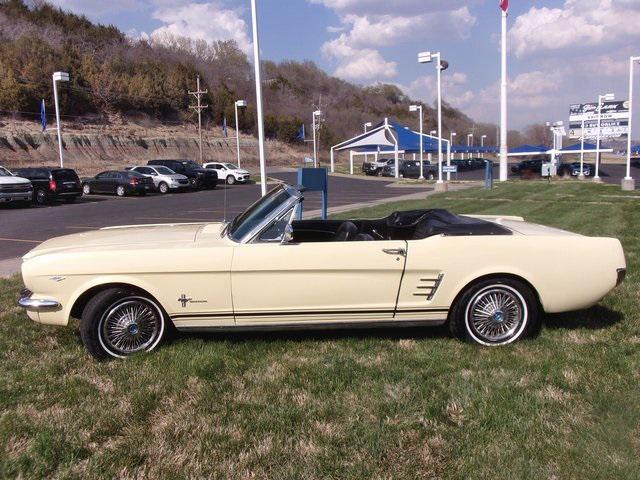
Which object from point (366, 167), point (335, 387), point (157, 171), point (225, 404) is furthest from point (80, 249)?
point (366, 167)

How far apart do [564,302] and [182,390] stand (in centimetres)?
298

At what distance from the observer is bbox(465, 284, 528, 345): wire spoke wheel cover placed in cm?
465

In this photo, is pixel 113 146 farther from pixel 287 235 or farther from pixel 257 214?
pixel 287 235

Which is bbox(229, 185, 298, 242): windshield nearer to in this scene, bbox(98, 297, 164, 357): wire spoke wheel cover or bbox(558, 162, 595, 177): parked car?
bbox(98, 297, 164, 357): wire spoke wheel cover

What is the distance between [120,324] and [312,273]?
151 cm

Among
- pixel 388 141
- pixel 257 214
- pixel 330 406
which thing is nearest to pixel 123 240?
pixel 257 214

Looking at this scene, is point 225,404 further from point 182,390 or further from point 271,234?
point 271,234

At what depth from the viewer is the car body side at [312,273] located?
4465mm

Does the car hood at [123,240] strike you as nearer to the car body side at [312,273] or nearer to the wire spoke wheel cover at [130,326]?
the car body side at [312,273]

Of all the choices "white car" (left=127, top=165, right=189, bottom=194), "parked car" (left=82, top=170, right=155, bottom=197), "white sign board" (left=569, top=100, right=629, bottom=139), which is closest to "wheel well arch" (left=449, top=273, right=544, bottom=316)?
"parked car" (left=82, top=170, right=155, bottom=197)

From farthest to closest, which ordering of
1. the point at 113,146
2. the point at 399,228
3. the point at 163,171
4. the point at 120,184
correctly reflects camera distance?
the point at 113,146 < the point at 163,171 < the point at 120,184 < the point at 399,228

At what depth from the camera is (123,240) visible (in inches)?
195

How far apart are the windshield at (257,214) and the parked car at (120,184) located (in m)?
24.8

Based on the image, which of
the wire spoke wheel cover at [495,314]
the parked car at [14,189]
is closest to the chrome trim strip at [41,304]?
the wire spoke wheel cover at [495,314]
